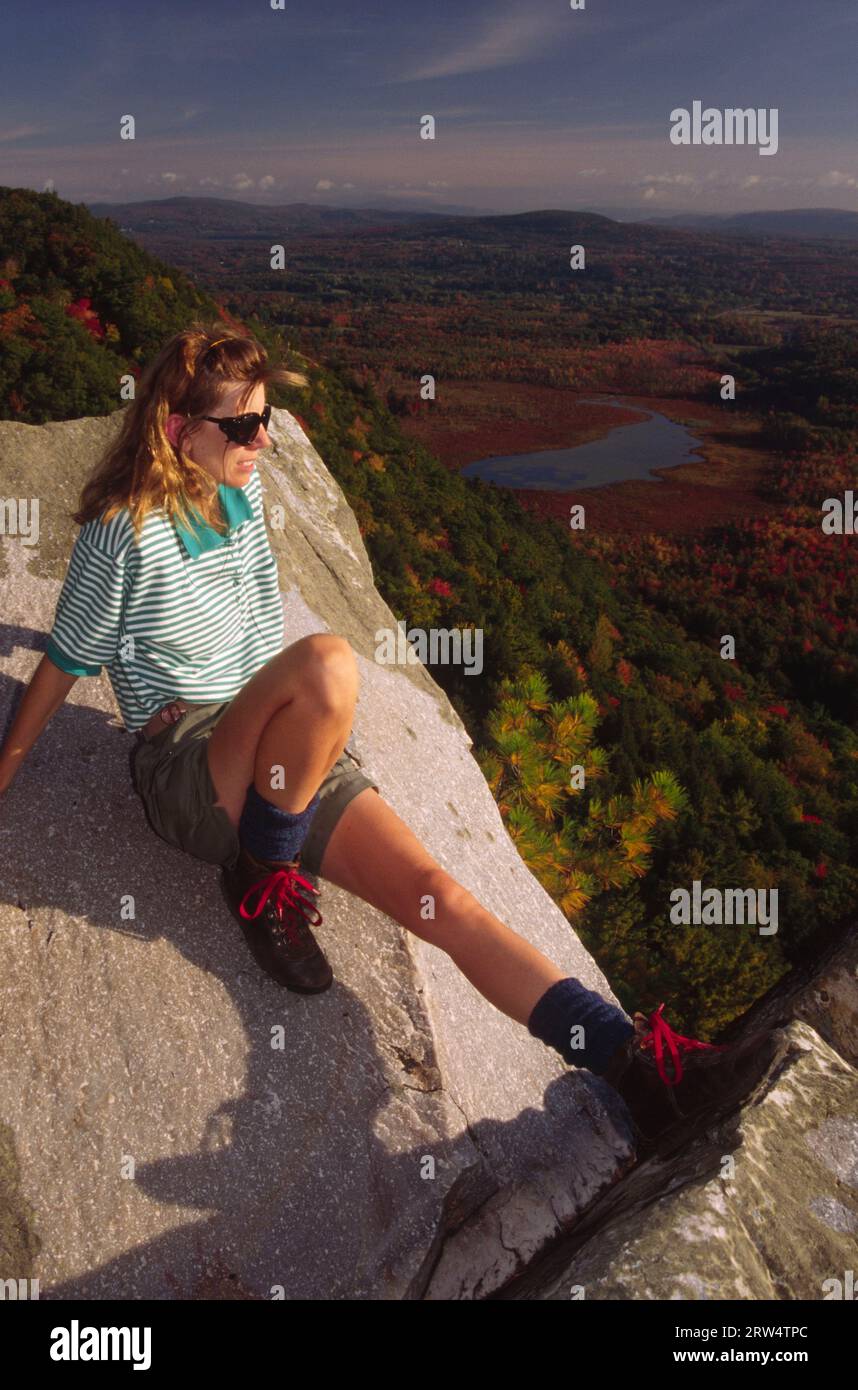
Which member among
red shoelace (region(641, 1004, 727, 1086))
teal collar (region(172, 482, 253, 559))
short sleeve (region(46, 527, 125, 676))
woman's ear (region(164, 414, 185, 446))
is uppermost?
woman's ear (region(164, 414, 185, 446))

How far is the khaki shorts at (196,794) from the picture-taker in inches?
121

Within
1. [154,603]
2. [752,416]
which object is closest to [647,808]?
[154,603]

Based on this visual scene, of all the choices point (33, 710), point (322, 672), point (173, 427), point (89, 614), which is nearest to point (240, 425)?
point (173, 427)

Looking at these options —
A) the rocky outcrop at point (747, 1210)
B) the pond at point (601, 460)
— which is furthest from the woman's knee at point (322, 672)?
the pond at point (601, 460)

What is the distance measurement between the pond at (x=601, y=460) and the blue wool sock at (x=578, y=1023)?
122 feet

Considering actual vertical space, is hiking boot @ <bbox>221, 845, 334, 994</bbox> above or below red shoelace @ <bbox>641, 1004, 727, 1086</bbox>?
above

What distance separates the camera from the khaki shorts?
3.09 metres

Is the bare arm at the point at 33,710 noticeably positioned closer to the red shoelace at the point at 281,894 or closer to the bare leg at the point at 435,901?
the red shoelace at the point at 281,894

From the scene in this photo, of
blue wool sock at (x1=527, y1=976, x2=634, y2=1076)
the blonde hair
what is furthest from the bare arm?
blue wool sock at (x1=527, y1=976, x2=634, y2=1076)

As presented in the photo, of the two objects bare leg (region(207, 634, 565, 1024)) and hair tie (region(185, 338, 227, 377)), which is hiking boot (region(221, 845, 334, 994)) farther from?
hair tie (region(185, 338, 227, 377))

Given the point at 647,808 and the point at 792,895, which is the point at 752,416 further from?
the point at 647,808

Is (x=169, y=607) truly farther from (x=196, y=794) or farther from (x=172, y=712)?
(x=196, y=794)

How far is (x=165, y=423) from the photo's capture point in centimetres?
308

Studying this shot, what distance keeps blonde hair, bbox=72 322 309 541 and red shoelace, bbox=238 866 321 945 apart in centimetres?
128
